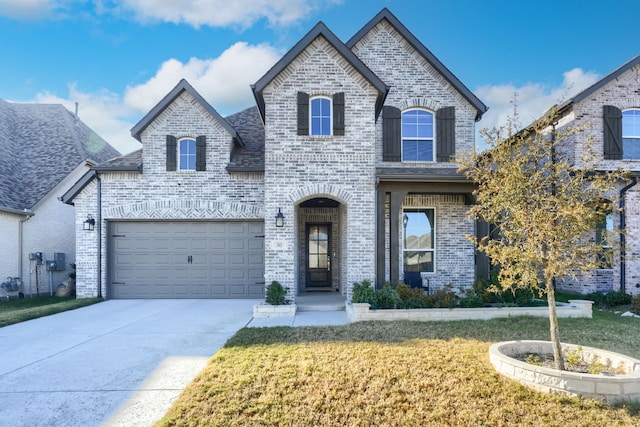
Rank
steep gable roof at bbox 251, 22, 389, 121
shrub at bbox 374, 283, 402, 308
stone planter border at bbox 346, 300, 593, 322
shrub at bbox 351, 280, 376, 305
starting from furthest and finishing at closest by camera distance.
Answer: steep gable roof at bbox 251, 22, 389, 121 → shrub at bbox 351, 280, 376, 305 → shrub at bbox 374, 283, 402, 308 → stone planter border at bbox 346, 300, 593, 322

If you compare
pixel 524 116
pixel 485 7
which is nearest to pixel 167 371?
pixel 524 116

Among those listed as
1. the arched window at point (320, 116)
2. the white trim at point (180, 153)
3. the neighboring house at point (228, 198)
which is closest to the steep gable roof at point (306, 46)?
the neighboring house at point (228, 198)

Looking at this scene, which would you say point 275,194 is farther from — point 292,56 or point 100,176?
point 100,176

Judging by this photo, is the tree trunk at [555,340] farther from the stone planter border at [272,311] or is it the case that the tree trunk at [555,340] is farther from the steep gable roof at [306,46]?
the steep gable roof at [306,46]

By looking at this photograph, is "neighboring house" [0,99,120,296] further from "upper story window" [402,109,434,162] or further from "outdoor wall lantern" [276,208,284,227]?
"upper story window" [402,109,434,162]

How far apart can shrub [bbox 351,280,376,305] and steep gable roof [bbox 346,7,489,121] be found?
6838mm

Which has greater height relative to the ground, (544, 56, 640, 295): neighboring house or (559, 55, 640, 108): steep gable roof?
(559, 55, 640, 108): steep gable roof

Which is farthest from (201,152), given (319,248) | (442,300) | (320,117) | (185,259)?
(442,300)

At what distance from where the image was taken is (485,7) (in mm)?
12266

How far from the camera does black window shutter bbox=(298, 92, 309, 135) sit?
861cm

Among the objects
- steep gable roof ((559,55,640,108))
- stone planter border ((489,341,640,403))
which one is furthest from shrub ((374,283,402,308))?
steep gable roof ((559,55,640,108))

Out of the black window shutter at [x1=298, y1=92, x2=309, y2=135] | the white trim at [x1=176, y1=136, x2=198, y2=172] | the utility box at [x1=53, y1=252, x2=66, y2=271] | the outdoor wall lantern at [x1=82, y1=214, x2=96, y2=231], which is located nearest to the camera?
the black window shutter at [x1=298, y1=92, x2=309, y2=135]

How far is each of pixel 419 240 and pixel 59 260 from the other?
12.9m

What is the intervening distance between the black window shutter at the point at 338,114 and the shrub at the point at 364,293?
389cm
